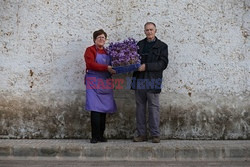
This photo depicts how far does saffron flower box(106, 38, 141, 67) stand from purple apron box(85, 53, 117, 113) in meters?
0.25

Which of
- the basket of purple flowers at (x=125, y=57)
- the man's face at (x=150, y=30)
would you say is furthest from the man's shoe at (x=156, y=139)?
the man's face at (x=150, y=30)

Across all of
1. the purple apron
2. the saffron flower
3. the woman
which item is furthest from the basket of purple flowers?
the purple apron

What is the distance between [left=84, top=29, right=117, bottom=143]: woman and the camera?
17.0 feet

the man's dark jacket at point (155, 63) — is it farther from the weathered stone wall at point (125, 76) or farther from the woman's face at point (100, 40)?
the woman's face at point (100, 40)

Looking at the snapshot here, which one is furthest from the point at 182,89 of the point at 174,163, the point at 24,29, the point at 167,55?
the point at 24,29

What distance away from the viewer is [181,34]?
5.67 meters

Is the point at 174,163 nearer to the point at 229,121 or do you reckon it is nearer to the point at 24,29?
the point at 229,121

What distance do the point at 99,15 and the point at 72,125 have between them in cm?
185

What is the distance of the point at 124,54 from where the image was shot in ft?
16.5

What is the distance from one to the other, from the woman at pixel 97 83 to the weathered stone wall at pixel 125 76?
45cm

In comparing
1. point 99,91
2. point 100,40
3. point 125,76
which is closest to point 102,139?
point 99,91

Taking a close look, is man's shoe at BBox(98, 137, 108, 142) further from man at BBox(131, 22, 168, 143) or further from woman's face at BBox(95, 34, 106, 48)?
woman's face at BBox(95, 34, 106, 48)

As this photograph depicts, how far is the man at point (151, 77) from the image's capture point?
17.1 ft

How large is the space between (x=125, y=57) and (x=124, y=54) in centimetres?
5
